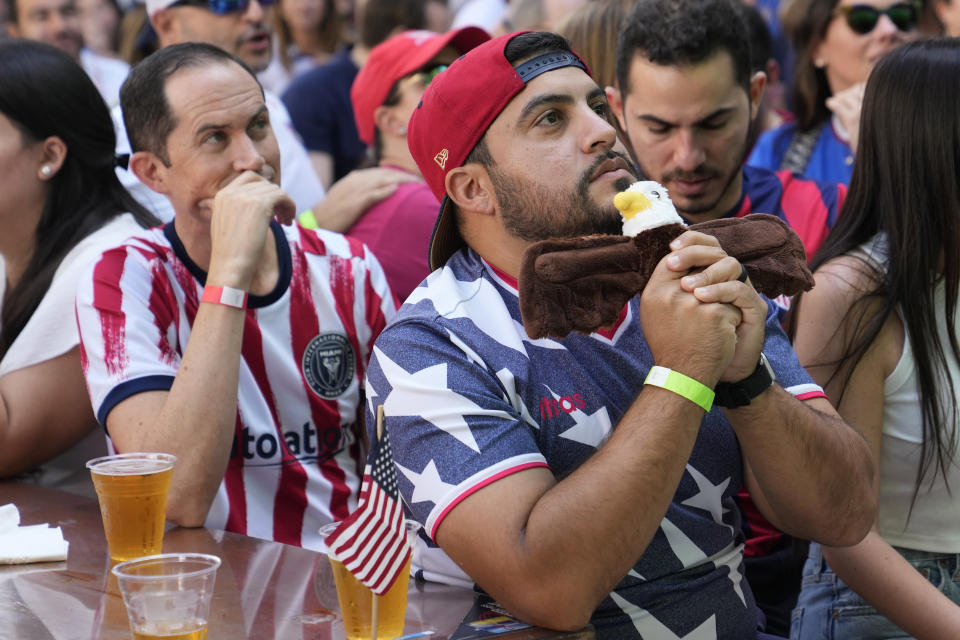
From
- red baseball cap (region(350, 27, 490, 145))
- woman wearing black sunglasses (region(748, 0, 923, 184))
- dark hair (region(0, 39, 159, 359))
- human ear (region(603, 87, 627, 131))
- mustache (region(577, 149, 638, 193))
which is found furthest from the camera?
woman wearing black sunglasses (region(748, 0, 923, 184))

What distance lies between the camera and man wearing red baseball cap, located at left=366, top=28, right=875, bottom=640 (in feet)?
5.61

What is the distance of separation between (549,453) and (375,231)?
1.86 meters

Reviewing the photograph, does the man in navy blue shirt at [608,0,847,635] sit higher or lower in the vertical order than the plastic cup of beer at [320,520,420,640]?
higher

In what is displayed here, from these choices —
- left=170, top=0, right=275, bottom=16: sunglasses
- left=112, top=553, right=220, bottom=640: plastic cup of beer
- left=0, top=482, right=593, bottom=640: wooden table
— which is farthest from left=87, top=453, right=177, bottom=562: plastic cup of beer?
left=170, top=0, right=275, bottom=16: sunglasses

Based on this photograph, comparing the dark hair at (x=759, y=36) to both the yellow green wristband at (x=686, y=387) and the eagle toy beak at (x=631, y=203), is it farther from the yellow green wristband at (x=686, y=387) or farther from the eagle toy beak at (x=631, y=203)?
the yellow green wristband at (x=686, y=387)

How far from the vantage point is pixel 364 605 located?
1703mm

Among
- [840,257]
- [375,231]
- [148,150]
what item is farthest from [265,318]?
[840,257]

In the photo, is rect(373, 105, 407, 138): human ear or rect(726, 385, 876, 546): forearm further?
rect(373, 105, 407, 138): human ear

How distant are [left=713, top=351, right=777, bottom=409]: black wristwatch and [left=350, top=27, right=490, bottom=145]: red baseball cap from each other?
2444 mm

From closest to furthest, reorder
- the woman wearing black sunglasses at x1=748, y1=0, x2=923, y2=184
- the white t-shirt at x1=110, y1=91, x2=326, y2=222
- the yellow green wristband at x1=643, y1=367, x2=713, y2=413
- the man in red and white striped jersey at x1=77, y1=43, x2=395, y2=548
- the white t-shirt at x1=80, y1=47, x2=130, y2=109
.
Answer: the yellow green wristband at x1=643, y1=367, x2=713, y2=413 < the man in red and white striped jersey at x1=77, y1=43, x2=395, y2=548 < the white t-shirt at x1=110, y1=91, x2=326, y2=222 < the woman wearing black sunglasses at x1=748, y1=0, x2=923, y2=184 < the white t-shirt at x1=80, y1=47, x2=130, y2=109

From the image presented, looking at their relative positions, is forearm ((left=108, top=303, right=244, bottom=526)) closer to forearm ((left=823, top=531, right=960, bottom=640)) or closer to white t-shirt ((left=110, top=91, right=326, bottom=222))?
forearm ((left=823, top=531, right=960, bottom=640))

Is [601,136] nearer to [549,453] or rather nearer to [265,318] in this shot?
[549,453]

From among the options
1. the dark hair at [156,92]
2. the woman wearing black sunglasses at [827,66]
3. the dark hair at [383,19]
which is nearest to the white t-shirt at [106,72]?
the dark hair at [383,19]

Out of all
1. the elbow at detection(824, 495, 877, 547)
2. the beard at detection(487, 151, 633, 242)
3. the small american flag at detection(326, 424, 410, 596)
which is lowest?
the elbow at detection(824, 495, 877, 547)
